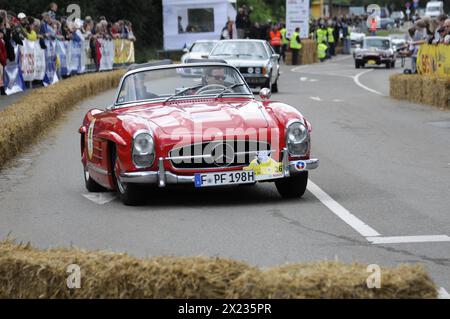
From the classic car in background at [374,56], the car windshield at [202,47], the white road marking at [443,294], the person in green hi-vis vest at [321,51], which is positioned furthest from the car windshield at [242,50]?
the person in green hi-vis vest at [321,51]

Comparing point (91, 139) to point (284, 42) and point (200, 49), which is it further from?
point (284, 42)

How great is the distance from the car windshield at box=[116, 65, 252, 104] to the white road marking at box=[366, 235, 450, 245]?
376cm

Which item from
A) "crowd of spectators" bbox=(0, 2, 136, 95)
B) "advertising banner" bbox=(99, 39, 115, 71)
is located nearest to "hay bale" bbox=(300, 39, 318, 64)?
"crowd of spectators" bbox=(0, 2, 136, 95)

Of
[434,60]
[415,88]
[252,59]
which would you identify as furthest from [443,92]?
[252,59]

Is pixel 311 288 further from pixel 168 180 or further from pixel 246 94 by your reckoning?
pixel 246 94

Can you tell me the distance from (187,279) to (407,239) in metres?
3.23

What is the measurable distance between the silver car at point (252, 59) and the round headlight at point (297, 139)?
18492 mm

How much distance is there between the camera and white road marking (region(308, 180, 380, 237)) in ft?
27.1

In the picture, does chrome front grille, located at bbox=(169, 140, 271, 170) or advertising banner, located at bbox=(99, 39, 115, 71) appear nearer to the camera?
chrome front grille, located at bbox=(169, 140, 271, 170)

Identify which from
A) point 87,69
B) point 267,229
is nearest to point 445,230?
point 267,229

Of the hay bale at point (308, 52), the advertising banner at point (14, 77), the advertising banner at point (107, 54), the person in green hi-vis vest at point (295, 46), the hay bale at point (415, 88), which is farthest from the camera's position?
the hay bale at point (308, 52)

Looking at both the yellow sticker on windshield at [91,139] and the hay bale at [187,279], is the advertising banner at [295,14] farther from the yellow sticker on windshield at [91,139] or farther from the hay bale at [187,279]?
the hay bale at [187,279]

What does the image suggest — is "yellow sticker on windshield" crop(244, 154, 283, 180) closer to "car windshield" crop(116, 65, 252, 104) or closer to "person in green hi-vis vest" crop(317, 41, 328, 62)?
"car windshield" crop(116, 65, 252, 104)

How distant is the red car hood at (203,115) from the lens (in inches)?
386
